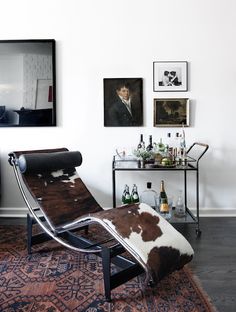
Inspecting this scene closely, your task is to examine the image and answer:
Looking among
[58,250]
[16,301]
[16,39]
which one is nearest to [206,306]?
[16,301]

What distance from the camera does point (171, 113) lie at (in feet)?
9.98

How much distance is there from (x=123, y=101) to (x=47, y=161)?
125 cm

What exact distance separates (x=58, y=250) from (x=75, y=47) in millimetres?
2167

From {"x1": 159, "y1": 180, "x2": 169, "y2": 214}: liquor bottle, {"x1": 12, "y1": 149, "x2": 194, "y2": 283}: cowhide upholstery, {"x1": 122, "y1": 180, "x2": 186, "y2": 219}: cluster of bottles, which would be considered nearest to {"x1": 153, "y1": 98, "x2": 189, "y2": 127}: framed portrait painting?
{"x1": 122, "y1": 180, "x2": 186, "y2": 219}: cluster of bottles

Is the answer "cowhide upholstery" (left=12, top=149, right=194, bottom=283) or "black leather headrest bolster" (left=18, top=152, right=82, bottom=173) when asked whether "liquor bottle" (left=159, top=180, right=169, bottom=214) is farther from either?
"black leather headrest bolster" (left=18, top=152, right=82, bottom=173)

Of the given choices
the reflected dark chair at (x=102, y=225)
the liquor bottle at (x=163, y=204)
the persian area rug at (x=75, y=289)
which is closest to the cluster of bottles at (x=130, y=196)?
the liquor bottle at (x=163, y=204)

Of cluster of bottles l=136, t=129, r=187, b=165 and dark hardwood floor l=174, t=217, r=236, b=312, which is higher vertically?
cluster of bottles l=136, t=129, r=187, b=165

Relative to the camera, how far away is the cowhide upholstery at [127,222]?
1556 millimetres

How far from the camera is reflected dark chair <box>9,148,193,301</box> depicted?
5.15 feet

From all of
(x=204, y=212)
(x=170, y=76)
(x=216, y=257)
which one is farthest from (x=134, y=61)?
(x=216, y=257)

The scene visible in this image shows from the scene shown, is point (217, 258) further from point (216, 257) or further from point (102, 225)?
point (102, 225)

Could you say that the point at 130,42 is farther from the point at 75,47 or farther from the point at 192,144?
the point at 192,144

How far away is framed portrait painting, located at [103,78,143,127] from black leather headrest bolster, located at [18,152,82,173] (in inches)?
33.2

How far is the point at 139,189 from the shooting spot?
3143 mm
